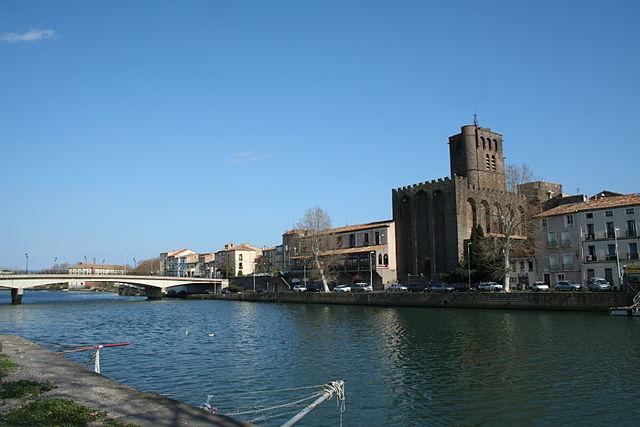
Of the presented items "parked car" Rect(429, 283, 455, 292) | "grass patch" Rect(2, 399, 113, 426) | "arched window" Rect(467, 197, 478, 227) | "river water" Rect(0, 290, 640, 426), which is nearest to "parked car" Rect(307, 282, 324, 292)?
"parked car" Rect(429, 283, 455, 292)

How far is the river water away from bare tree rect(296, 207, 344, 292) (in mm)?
44093

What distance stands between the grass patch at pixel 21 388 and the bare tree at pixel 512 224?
2253 inches

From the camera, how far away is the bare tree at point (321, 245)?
99625mm

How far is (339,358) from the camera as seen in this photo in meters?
32.8

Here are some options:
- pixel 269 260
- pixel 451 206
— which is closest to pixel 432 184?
pixel 451 206

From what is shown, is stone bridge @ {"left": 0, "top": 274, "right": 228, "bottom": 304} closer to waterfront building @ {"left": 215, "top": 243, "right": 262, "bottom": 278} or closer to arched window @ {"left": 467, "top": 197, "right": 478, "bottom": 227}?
waterfront building @ {"left": 215, "top": 243, "right": 262, "bottom": 278}

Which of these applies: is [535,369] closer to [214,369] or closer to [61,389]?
[214,369]

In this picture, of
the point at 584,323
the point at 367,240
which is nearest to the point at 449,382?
the point at 584,323

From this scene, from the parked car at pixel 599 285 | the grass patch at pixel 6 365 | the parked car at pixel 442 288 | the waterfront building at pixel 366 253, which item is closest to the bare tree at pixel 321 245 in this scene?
the waterfront building at pixel 366 253

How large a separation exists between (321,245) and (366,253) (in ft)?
29.6

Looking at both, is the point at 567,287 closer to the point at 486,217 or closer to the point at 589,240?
the point at 589,240

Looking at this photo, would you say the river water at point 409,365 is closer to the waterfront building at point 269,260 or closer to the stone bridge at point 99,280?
the stone bridge at point 99,280

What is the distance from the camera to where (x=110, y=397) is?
17.3 metres

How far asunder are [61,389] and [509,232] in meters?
57.3
